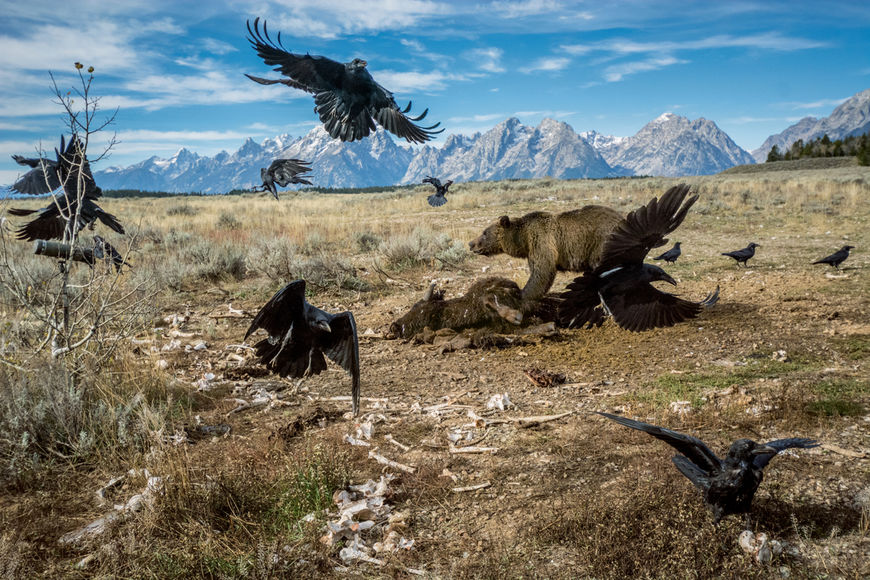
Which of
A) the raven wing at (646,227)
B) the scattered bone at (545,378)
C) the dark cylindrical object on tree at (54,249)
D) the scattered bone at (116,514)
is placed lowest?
the scattered bone at (116,514)

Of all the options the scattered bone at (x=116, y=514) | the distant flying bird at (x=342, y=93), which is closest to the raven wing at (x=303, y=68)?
the distant flying bird at (x=342, y=93)

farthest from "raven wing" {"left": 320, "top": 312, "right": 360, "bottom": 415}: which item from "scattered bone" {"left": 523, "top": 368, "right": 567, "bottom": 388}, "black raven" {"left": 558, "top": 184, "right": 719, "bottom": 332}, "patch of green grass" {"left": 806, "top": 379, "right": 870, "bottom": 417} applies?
"patch of green grass" {"left": 806, "top": 379, "right": 870, "bottom": 417}

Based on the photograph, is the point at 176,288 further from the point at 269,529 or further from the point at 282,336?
the point at 269,529

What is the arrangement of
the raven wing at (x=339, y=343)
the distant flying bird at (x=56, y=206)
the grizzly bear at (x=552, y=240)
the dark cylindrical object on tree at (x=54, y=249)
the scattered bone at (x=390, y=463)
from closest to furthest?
the scattered bone at (x=390, y=463), the raven wing at (x=339, y=343), the dark cylindrical object on tree at (x=54, y=249), the distant flying bird at (x=56, y=206), the grizzly bear at (x=552, y=240)

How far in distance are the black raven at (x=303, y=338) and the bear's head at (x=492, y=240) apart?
10.8 feet

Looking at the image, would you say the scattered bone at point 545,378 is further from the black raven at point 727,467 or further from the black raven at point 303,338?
the black raven at point 727,467

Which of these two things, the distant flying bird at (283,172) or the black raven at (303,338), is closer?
the black raven at (303,338)

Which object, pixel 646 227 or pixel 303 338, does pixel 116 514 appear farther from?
pixel 646 227

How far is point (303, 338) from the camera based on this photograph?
3.32 meters

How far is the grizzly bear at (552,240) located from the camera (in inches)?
213

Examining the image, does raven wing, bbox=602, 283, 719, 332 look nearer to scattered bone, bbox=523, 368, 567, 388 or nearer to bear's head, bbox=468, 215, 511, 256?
scattered bone, bbox=523, 368, 567, 388

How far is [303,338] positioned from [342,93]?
2.56 meters

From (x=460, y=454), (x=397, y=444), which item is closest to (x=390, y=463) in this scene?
(x=397, y=444)

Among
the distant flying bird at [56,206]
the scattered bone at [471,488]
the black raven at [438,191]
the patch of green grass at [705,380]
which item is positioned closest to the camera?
the scattered bone at [471,488]
